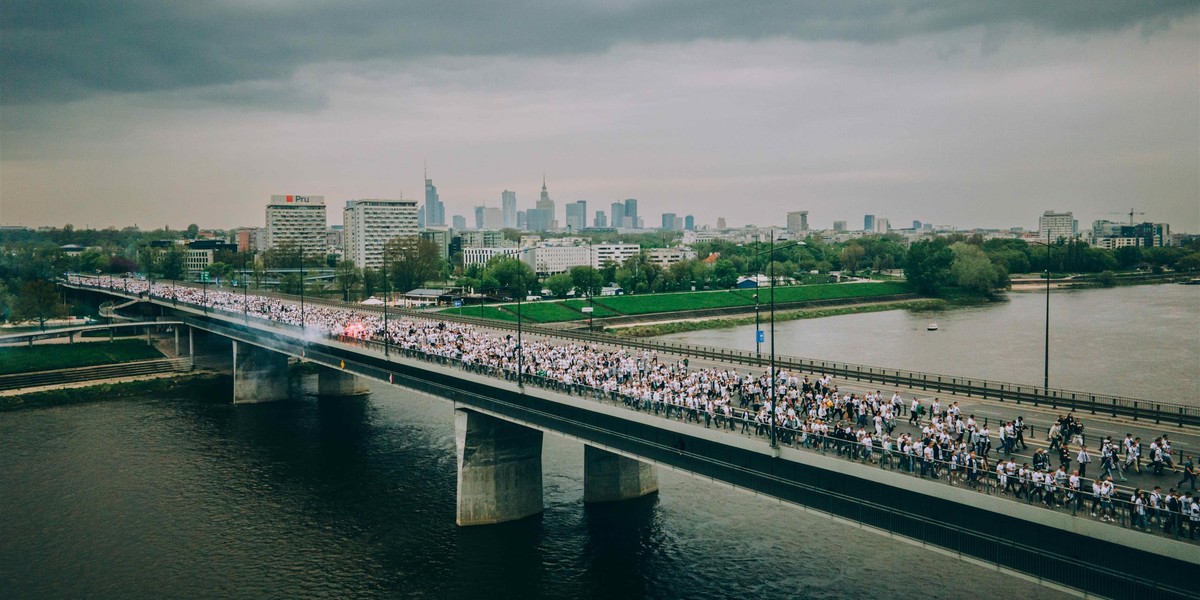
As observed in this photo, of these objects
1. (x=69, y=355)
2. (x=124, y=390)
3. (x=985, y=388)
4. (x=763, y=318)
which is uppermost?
(x=985, y=388)

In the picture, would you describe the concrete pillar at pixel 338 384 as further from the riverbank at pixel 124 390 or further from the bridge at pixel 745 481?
the bridge at pixel 745 481

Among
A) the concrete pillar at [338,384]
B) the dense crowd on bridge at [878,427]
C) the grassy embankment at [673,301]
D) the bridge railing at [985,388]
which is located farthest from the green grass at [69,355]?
the dense crowd on bridge at [878,427]

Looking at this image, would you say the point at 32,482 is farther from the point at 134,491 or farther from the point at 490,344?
the point at 490,344

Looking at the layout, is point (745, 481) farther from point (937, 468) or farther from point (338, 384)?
point (338, 384)

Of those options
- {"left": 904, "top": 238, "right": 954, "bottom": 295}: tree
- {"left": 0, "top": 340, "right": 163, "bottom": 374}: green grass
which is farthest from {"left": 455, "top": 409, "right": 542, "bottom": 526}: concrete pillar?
{"left": 904, "top": 238, "right": 954, "bottom": 295}: tree

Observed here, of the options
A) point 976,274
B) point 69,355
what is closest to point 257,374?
point 69,355

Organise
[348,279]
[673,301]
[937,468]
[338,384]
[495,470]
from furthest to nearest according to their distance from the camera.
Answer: [348,279]
[673,301]
[338,384]
[495,470]
[937,468]
